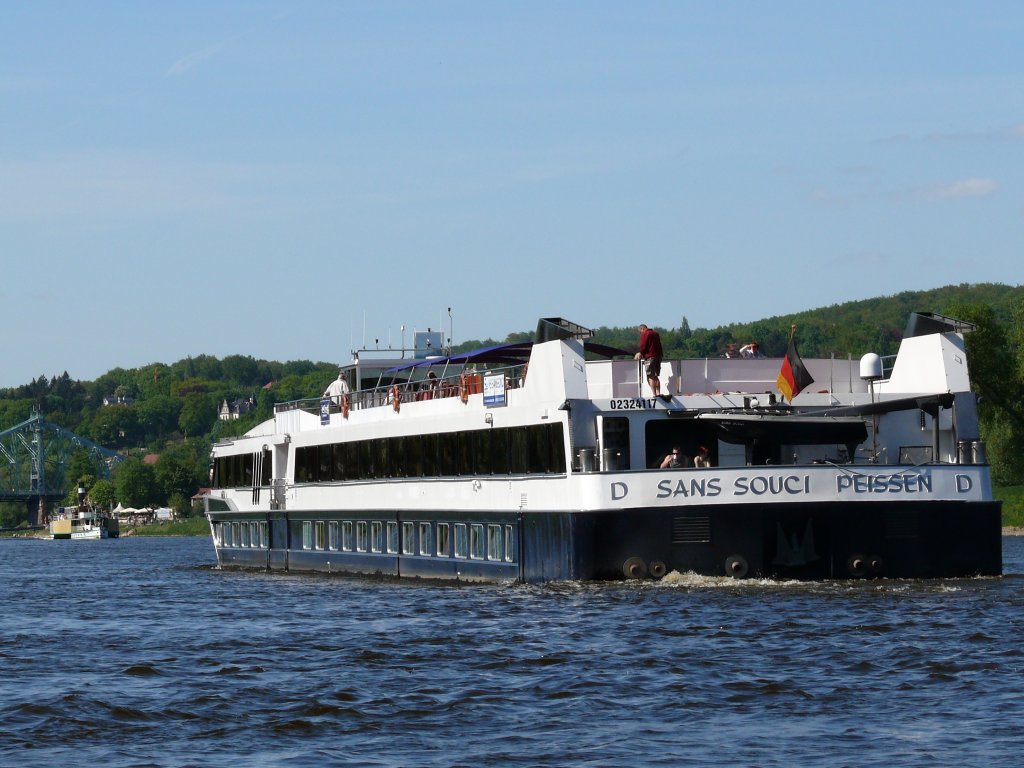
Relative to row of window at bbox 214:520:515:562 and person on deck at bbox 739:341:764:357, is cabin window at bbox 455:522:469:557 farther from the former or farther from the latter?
person on deck at bbox 739:341:764:357

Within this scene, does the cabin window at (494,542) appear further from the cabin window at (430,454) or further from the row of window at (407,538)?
the cabin window at (430,454)

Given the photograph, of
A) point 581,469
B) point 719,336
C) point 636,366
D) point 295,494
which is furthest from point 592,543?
point 719,336

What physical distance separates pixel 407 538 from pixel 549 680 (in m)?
18.9

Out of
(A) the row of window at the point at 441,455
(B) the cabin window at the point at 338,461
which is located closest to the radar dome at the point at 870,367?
(A) the row of window at the point at 441,455

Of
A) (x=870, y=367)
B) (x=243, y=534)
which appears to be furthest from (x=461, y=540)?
(x=243, y=534)

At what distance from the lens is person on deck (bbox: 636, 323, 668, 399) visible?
31484 millimetres

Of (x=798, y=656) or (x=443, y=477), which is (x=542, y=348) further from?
(x=798, y=656)

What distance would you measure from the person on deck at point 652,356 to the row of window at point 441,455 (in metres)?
1.86

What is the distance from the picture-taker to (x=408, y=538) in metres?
39.8

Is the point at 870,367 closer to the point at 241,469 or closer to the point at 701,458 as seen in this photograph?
the point at 701,458

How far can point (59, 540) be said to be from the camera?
16700cm

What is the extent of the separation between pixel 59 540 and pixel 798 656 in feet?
500

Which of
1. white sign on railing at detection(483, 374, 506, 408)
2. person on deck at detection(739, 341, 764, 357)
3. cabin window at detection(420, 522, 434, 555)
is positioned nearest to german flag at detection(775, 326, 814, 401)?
person on deck at detection(739, 341, 764, 357)

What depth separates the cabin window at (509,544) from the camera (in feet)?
110
